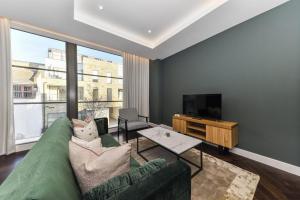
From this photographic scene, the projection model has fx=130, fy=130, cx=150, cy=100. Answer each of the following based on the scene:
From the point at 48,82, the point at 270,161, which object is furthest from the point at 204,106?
the point at 48,82

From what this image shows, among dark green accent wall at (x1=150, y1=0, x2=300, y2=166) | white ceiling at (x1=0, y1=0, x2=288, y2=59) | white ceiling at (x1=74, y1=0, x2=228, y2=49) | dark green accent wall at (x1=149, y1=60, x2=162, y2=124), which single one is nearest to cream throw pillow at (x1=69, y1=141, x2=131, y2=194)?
white ceiling at (x1=0, y1=0, x2=288, y2=59)

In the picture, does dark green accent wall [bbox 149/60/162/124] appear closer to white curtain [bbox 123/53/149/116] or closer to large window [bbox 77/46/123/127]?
white curtain [bbox 123/53/149/116]

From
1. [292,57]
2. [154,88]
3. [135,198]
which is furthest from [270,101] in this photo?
[154,88]

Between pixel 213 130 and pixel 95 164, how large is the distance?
2.62 metres

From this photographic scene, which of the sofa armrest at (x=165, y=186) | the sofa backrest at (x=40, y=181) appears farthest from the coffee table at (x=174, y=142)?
the sofa backrest at (x=40, y=181)

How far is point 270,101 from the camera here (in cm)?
235

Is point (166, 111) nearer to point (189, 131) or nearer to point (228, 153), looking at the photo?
point (189, 131)

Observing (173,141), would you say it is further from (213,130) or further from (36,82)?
(36,82)

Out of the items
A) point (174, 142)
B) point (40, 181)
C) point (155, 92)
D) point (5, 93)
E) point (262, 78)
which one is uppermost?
point (262, 78)

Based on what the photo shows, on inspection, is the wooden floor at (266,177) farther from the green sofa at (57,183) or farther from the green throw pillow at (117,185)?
the green throw pillow at (117,185)

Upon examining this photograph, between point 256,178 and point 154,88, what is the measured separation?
3843 millimetres

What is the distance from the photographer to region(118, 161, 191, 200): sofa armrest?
0.66 m

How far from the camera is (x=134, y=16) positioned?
2.71m

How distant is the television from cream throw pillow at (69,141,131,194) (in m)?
2.56
